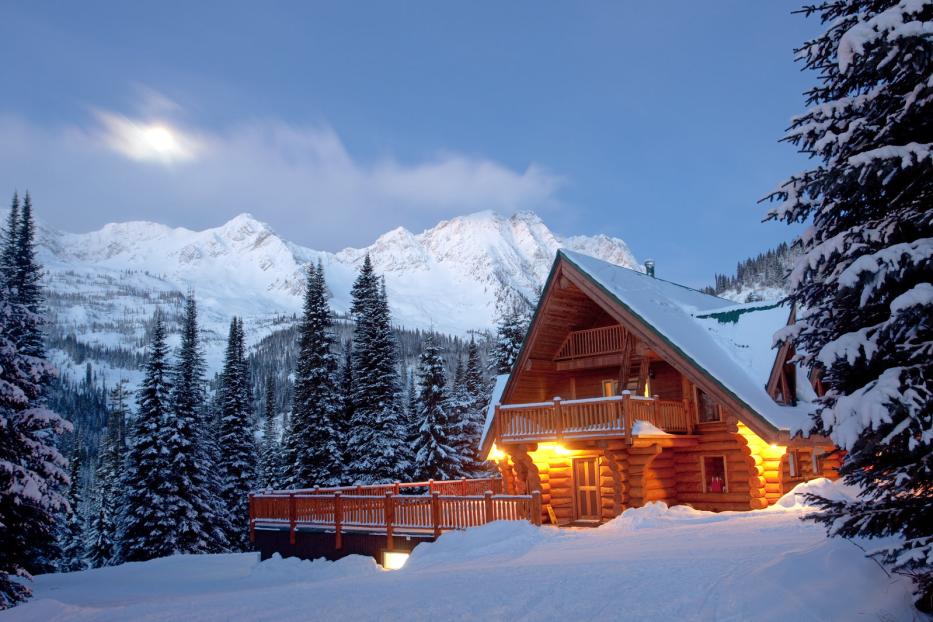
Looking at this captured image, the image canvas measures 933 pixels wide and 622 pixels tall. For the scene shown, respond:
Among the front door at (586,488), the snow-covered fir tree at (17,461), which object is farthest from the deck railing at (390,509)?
the snow-covered fir tree at (17,461)

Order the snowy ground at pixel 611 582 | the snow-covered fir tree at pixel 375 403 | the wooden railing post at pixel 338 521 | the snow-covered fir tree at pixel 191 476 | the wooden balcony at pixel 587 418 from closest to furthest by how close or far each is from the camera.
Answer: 1. the snowy ground at pixel 611 582
2. the wooden balcony at pixel 587 418
3. the wooden railing post at pixel 338 521
4. the snow-covered fir tree at pixel 191 476
5. the snow-covered fir tree at pixel 375 403

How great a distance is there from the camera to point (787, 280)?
8008mm

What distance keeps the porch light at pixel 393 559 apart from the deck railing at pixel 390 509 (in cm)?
31

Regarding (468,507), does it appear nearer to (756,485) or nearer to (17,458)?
(756,485)

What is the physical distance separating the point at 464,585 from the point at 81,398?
214 m

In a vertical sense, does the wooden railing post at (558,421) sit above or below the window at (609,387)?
below

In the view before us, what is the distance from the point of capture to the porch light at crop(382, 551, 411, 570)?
2005 centimetres

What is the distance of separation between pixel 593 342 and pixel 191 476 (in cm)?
2508

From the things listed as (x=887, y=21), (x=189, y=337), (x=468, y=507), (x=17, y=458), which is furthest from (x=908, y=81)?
(x=189, y=337)

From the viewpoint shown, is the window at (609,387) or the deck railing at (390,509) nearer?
the deck railing at (390,509)

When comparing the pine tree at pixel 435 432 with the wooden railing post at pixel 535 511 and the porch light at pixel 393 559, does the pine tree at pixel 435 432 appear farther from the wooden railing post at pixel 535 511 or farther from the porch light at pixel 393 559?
the wooden railing post at pixel 535 511

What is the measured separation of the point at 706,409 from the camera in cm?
2152

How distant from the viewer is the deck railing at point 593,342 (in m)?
23.5

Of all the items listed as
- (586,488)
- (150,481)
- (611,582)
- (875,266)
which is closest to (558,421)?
(586,488)
